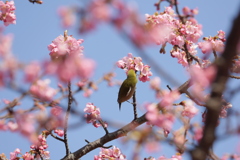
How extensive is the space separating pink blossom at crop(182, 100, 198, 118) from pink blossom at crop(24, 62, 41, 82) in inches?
77.1

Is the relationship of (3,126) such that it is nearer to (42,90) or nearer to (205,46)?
(42,90)

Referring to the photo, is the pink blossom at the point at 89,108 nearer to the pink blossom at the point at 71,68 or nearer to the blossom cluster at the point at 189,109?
the blossom cluster at the point at 189,109

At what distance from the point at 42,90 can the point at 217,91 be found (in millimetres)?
1338

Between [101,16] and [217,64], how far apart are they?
0.71m

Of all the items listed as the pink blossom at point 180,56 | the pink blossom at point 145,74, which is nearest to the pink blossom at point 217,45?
the pink blossom at point 180,56

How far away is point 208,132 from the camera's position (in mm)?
1739

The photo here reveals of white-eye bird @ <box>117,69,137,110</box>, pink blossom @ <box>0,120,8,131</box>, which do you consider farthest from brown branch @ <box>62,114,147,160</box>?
pink blossom @ <box>0,120,8,131</box>

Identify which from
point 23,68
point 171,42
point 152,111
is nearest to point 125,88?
point 171,42

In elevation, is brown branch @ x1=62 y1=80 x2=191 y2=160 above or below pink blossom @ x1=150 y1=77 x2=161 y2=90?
above

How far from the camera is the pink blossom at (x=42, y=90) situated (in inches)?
87.9

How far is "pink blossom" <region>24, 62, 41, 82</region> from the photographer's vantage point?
74.9 inches

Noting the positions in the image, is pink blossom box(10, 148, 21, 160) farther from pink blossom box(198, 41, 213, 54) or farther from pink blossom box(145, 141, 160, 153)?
pink blossom box(198, 41, 213, 54)

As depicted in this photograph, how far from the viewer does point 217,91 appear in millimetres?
1678

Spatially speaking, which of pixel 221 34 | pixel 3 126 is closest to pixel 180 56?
pixel 221 34
